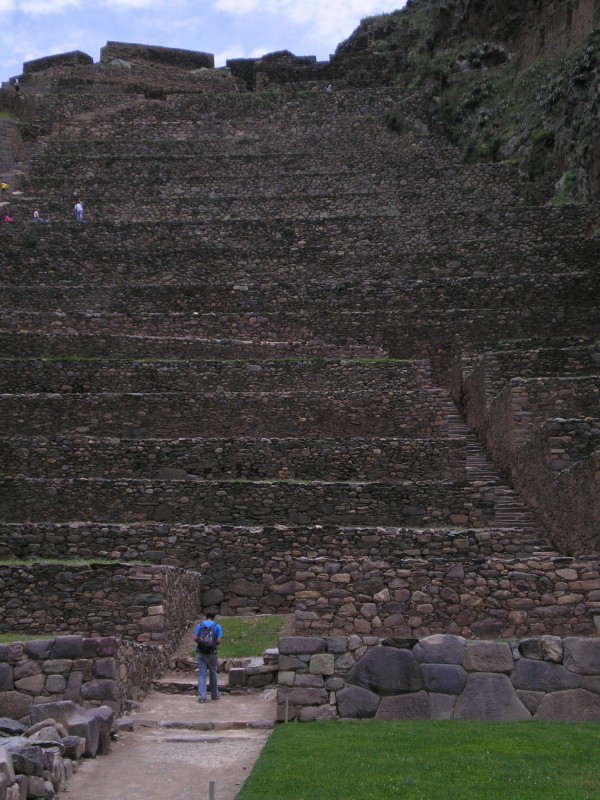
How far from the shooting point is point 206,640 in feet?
47.1

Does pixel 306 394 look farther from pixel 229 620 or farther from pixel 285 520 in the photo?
pixel 229 620

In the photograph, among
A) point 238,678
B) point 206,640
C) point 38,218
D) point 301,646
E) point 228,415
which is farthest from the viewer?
point 38,218

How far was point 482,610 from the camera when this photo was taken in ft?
46.5

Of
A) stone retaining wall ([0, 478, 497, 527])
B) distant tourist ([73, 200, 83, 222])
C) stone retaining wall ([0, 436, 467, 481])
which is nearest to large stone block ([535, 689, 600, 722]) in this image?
stone retaining wall ([0, 478, 497, 527])

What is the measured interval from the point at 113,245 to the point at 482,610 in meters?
23.5

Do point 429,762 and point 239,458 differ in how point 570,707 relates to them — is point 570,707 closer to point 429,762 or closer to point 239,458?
point 429,762

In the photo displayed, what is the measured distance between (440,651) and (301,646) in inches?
60.1

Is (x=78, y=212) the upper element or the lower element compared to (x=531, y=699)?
upper

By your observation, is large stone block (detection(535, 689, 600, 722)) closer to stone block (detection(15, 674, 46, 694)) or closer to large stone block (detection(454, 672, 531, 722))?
large stone block (detection(454, 672, 531, 722))

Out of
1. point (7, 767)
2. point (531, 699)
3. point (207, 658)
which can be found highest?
point (207, 658)

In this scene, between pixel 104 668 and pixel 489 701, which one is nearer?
pixel 489 701

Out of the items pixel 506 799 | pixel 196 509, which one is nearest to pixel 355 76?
pixel 196 509

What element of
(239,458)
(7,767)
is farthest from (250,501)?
(7,767)

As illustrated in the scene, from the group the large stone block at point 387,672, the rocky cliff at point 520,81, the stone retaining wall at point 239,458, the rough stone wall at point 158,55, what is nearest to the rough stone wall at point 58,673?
the large stone block at point 387,672
